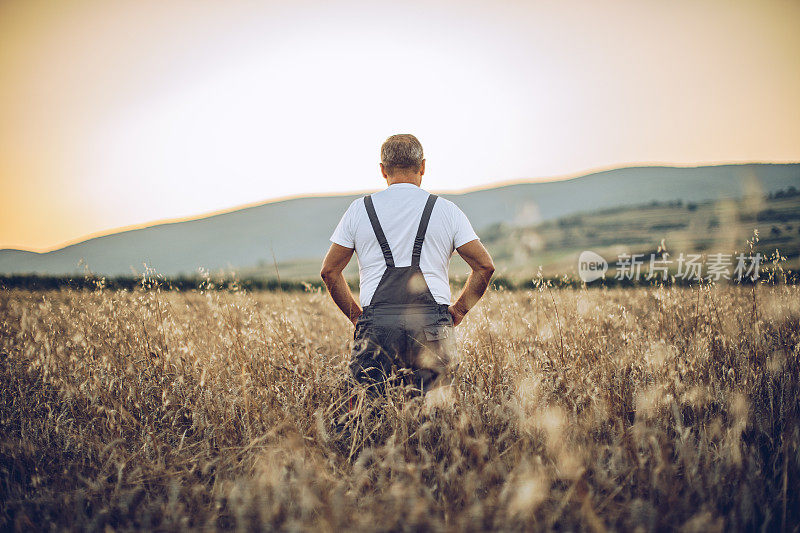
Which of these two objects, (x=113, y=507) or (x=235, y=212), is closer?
(x=113, y=507)

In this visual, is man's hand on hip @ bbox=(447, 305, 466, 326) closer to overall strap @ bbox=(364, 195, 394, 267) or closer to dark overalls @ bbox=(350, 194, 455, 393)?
dark overalls @ bbox=(350, 194, 455, 393)

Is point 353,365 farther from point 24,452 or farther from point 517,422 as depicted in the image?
point 24,452

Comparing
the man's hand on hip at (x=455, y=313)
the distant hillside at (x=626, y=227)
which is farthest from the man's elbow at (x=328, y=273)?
the distant hillside at (x=626, y=227)

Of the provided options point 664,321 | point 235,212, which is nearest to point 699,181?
point 235,212

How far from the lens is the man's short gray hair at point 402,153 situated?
299 centimetres

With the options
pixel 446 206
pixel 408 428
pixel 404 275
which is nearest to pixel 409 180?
pixel 446 206

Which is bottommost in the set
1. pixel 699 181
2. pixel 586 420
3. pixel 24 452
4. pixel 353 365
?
A: pixel 586 420

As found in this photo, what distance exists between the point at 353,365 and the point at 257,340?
137 cm

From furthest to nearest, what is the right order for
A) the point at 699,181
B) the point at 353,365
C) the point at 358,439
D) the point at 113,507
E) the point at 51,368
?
the point at 699,181, the point at 51,368, the point at 353,365, the point at 358,439, the point at 113,507

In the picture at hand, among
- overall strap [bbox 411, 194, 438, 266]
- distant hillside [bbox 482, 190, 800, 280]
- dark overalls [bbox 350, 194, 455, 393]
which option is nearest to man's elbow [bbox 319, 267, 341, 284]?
dark overalls [bbox 350, 194, 455, 393]

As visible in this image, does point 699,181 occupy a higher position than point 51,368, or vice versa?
point 699,181

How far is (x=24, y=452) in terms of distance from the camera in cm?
271

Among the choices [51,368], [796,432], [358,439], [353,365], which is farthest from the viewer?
[51,368]

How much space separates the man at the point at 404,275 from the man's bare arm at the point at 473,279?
0.16ft
